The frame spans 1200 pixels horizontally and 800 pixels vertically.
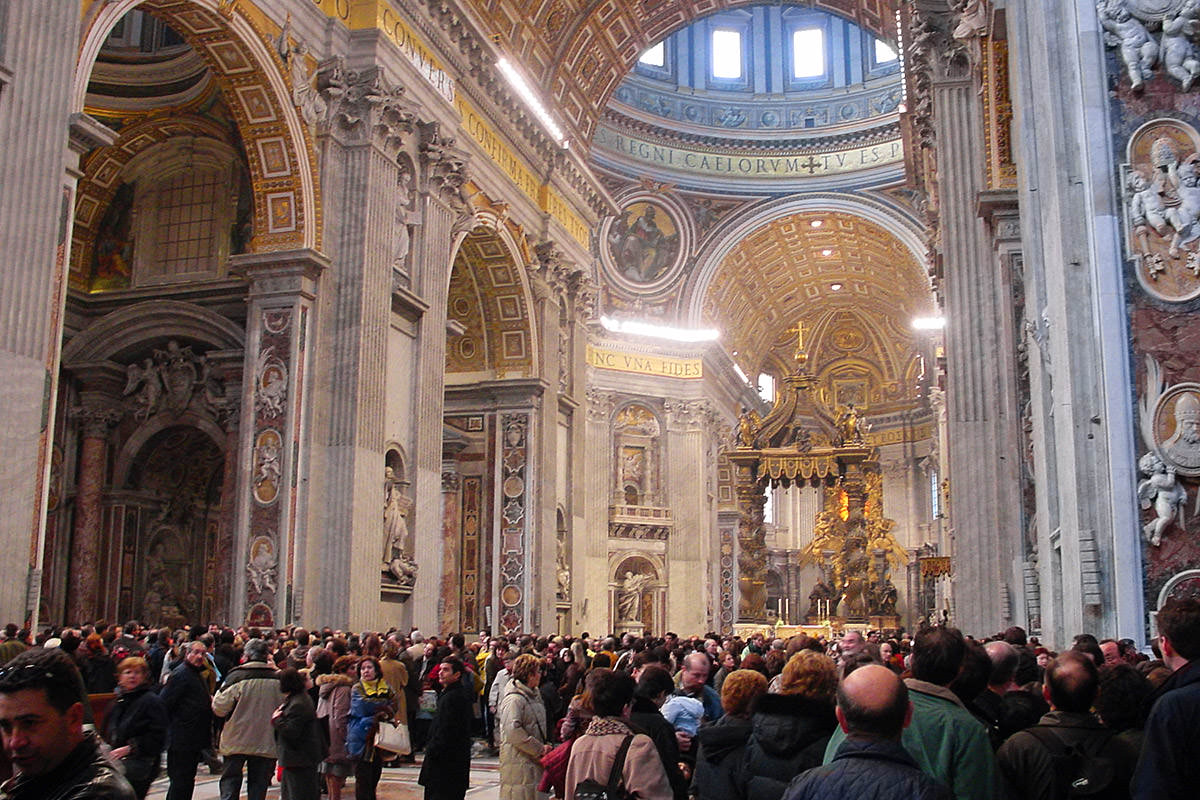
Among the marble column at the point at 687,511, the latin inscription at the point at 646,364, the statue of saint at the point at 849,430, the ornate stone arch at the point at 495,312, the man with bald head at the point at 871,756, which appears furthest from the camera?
the marble column at the point at 687,511

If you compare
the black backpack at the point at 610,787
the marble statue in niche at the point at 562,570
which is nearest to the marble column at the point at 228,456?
the marble statue in niche at the point at 562,570

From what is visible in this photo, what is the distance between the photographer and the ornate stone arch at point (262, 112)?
517 inches

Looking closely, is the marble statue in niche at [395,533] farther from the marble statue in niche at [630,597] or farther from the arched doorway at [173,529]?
the marble statue in niche at [630,597]

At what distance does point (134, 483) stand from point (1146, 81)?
43.2 ft

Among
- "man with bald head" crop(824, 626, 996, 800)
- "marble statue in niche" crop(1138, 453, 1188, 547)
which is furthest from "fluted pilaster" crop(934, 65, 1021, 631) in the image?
"man with bald head" crop(824, 626, 996, 800)

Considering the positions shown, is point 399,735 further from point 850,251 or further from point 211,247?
point 850,251

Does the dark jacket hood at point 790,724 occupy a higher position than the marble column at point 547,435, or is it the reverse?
the marble column at point 547,435

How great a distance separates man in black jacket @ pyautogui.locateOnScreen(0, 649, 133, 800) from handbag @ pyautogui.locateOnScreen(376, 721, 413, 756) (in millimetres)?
5397

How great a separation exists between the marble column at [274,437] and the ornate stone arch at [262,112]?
1.30 feet

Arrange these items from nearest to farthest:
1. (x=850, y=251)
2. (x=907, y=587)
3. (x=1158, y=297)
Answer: (x=1158, y=297) → (x=850, y=251) → (x=907, y=587)

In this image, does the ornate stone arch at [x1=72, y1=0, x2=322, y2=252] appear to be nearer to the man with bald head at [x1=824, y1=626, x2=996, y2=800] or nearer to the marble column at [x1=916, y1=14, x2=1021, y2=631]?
the marble column at [x1=916, y1=14, x2=1021, y2=631]

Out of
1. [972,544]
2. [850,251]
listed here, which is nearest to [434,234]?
[972,544]

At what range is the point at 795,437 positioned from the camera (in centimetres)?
3111

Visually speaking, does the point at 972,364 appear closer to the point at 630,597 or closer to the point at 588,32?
the point at 588,32
